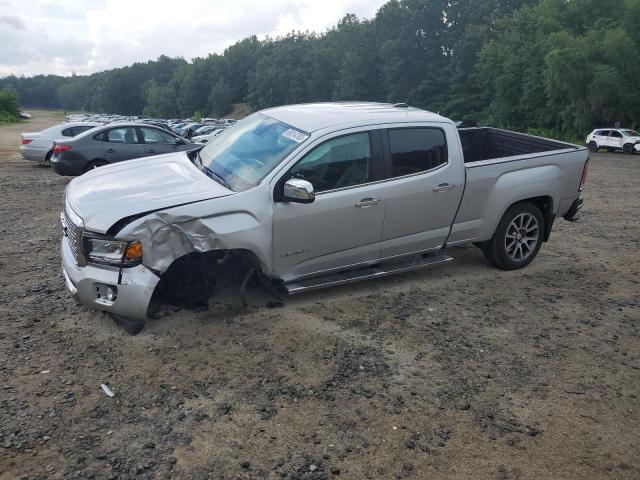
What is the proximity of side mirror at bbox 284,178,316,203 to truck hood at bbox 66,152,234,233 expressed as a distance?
52cm

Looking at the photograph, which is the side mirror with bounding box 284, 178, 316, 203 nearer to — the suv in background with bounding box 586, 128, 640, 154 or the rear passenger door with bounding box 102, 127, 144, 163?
the rear passenger door with bounding box 102, 127, 144, 163

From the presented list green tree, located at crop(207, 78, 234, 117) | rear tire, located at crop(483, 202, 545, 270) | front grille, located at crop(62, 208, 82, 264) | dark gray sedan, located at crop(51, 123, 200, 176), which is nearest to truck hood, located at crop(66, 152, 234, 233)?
front grille, located at crop(62, 208, 82, 264)

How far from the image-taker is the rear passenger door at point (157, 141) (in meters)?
12.5

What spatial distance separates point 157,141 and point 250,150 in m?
8.27

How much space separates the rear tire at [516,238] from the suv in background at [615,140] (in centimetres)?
2656

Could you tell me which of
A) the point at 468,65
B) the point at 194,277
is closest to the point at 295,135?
the point at 194,277

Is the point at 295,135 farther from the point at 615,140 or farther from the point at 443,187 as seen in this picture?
the point at 615,140

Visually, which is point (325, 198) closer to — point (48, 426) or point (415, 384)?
point (415, 384)

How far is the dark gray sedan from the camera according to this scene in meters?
12.0

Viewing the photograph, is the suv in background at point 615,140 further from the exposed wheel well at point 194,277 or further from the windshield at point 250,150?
the exposed wheel well at point 194,277

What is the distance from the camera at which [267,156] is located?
4.94 meters

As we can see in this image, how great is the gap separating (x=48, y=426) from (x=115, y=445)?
0.49m

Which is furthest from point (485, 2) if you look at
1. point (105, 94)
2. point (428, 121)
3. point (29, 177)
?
point (105, 94)

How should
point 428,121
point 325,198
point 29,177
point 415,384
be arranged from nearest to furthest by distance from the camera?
point 415,384 < point 325,198 < point 428,121 < point 29,177
